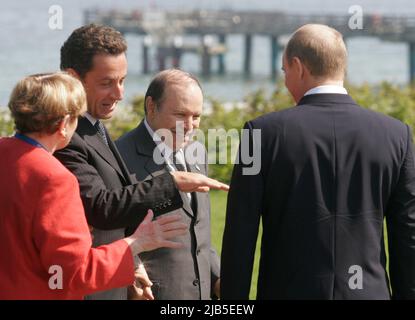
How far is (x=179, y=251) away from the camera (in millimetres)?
4215

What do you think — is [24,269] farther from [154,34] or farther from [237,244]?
[154,34]

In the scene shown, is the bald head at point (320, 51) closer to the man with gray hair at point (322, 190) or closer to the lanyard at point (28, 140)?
the man with gray hair at point (322, 190)

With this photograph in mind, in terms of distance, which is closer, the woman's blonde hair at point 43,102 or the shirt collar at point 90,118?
the woman's blonde hair at point 43,102

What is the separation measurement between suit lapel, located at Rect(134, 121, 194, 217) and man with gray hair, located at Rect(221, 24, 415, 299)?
570 mm

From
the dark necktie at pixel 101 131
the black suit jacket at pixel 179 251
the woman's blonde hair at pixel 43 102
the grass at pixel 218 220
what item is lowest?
the grass at pixel 218 220

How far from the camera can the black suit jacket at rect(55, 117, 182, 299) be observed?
11.4 feet

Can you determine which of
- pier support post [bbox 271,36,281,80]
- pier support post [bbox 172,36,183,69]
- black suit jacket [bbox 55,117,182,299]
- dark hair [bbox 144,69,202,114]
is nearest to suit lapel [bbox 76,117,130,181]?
black suit jacket [bbox 55,117,182,299]

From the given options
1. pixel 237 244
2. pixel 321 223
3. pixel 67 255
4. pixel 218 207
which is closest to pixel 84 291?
pixel 67 255

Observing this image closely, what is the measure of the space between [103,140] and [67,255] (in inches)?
31.2

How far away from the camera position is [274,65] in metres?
66.4

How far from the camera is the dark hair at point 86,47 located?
3697mm

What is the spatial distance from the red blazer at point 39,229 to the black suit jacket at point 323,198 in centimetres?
75

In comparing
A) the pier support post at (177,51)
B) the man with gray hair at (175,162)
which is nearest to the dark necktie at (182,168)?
the man with gray hair at (175,162)

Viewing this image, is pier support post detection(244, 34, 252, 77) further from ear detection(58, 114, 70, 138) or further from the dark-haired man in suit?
ear detection(58, 114, 70, 138)
